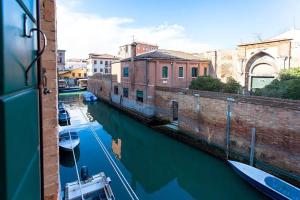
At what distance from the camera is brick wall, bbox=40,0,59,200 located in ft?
9.23

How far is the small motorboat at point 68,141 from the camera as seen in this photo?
14.2 metres

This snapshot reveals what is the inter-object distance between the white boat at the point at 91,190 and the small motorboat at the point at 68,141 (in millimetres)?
5353

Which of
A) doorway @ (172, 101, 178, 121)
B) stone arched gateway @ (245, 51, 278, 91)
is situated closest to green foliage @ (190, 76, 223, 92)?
doorway @ (172, 101, 178, 121)

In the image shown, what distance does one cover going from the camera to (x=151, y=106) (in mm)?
21875

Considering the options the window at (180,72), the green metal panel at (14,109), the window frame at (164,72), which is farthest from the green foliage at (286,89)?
the green metal panel at (14,109)

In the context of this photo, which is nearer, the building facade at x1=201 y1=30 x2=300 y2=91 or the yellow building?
the building facade at x1=201 y1=30 x2=300 y2=91

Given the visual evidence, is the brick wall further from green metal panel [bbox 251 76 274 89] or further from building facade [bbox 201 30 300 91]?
green metal panel [bbox 251 76 274 89]

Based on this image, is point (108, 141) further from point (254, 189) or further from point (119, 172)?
point (254, 189)

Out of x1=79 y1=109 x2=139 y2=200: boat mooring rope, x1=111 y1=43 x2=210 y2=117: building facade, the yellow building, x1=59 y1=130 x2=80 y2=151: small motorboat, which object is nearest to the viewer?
x1=79 y1=109 x2=139 y2=200: boat mooring rope

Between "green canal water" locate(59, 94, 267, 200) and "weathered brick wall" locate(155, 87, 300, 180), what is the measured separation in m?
1.48

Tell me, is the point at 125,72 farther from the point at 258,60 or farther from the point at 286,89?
the point at 286,89

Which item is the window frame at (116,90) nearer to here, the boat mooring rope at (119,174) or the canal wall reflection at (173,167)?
the canal wall reflection at (173,167)

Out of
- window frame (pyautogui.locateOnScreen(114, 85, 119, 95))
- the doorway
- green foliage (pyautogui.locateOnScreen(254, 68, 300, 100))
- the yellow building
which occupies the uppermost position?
the yellow building

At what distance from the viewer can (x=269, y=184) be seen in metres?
9.16
